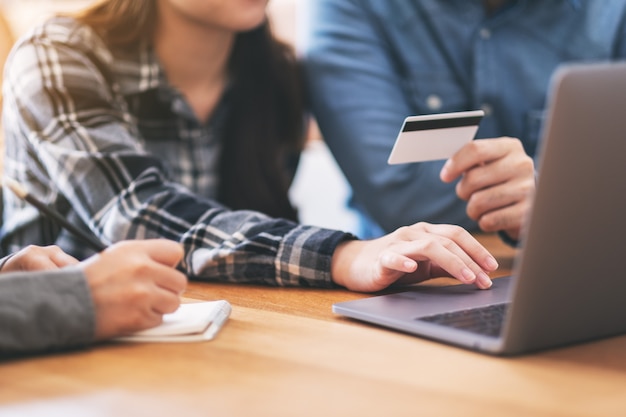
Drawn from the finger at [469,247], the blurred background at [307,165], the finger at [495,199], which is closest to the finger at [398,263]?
the finger at [469,247]

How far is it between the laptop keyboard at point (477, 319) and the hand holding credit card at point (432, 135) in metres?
0.22

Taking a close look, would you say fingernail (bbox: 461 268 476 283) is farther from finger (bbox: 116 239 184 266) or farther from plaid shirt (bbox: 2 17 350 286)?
finger (bbox: 116 239 184 266)

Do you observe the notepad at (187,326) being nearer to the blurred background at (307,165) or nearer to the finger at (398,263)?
the finger at (398,263)

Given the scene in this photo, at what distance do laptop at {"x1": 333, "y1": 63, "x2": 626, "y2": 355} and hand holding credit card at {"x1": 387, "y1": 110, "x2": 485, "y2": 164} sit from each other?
247 millimetres

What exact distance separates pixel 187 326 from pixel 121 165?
0.49 m

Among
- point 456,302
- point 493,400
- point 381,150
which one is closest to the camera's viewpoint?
point 493,400

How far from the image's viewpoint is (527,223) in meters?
0.65

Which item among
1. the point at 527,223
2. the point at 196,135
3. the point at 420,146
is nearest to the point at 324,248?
the point at 420,146

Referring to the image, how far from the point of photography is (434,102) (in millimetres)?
1678

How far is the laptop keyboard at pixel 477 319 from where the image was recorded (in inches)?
30.0

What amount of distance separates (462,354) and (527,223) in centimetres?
14

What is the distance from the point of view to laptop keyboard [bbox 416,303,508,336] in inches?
30.0

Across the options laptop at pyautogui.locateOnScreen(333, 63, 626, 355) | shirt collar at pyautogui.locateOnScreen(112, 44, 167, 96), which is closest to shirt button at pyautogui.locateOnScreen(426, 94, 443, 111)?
shirt collar at pyautogui.locateOnScreen(112, 44, 167, 96)

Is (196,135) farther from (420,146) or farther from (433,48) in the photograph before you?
(420,146)
